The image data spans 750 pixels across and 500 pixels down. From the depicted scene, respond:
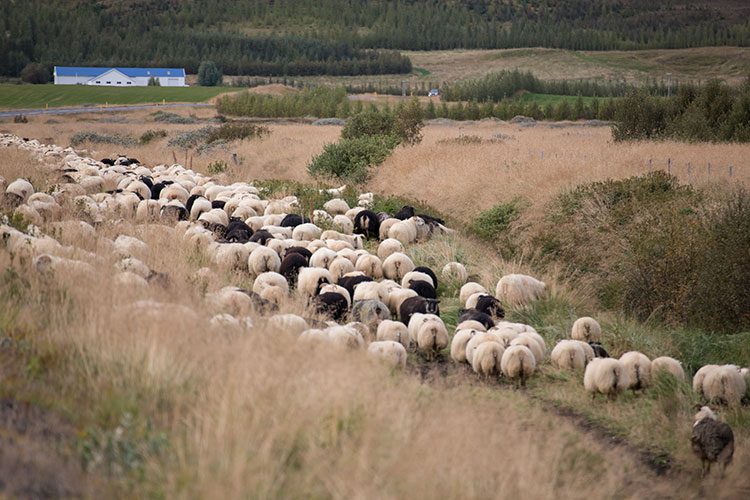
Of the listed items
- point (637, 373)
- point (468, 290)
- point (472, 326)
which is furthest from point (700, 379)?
point (468, 290)

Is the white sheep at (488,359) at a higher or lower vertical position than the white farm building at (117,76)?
lower

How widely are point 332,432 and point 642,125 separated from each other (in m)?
32.0

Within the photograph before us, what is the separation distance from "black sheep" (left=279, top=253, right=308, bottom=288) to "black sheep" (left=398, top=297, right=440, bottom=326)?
2221mm

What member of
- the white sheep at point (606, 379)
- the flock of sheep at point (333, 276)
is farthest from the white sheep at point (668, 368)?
the white sheep at point (606, 379)

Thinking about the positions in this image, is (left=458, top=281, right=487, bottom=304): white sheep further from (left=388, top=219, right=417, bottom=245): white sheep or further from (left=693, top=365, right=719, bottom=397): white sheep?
(left=693, top=365, right=719, bottom=397): white sheep

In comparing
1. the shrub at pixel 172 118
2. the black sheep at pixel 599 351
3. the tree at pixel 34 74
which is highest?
the tree at pixel 34 74

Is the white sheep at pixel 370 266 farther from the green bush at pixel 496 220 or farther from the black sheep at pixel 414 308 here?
the green bush at pixel 496 220

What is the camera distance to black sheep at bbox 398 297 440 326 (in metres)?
12.7

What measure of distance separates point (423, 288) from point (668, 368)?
4352 millimetres

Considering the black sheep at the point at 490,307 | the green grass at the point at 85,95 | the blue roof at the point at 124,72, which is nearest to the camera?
the black sheep at the point at 490,307

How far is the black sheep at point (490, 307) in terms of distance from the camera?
13.5 m

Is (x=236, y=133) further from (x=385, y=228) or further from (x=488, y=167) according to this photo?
(x=385, y=228)

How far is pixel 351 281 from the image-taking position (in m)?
13.9

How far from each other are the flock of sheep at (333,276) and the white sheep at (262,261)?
0.02 meters
